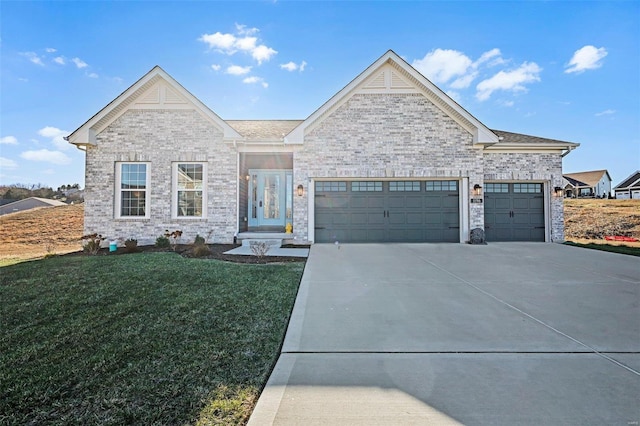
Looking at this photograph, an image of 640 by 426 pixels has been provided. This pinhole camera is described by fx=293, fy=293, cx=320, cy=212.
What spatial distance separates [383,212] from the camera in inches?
445

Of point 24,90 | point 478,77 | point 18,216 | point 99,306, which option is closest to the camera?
point 99,306

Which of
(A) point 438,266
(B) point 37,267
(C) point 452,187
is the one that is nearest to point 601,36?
(C) point 452,187

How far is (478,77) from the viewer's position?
12.1 meters

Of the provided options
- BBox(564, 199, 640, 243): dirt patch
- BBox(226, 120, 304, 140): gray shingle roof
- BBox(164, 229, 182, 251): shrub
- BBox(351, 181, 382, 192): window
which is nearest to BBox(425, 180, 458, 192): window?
BBox(351, 181, 382, 192): window

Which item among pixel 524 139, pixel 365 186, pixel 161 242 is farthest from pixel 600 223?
pixel 161 242

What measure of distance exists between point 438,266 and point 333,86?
7.84m

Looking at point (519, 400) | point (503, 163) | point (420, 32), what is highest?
point (420, 32)

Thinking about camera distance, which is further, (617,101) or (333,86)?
(617,101)

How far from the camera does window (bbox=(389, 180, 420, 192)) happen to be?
1134 cm

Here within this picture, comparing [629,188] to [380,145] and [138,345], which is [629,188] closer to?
[380,145]

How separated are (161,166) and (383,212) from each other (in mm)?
8597

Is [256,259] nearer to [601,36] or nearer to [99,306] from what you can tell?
[99,306]

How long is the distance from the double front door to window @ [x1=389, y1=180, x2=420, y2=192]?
452 cm

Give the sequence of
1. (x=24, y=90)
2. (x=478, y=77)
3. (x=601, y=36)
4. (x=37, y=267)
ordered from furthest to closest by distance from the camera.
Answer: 1. (x=478, y=77)
2. (x=24, y=90)
3. (x=601, y=36)
4. (x=37, y=267)
